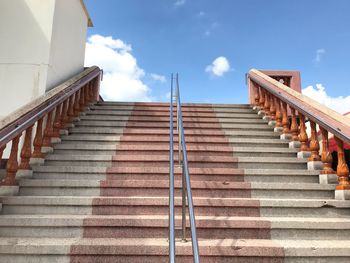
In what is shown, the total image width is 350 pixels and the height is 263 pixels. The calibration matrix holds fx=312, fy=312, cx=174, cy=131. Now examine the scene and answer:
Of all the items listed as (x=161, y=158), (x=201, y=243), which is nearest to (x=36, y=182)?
(x=161, y=158)

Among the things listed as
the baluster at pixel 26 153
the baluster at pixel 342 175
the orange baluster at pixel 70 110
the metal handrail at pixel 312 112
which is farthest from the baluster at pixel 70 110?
the baluster at pixel 342 175

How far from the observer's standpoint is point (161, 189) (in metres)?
3.27

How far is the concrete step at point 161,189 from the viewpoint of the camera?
323 centimetres

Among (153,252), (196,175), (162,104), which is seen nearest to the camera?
(153,252)

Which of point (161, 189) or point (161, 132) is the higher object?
point (161, 132)

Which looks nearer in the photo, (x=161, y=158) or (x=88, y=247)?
(x=88, y=247)

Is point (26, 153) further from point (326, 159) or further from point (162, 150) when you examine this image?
point (326, 159)

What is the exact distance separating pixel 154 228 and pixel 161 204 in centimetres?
32

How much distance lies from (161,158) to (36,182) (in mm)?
1434

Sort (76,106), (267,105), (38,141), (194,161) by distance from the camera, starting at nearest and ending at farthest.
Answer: (38,141)
(194,161)
(76,106)
(267,105)

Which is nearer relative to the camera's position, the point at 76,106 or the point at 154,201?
the point at 154,201

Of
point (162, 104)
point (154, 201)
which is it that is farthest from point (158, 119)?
point (154, 201)

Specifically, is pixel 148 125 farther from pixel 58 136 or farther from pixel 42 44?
pixel 42 44

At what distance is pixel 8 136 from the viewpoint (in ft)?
9.29
